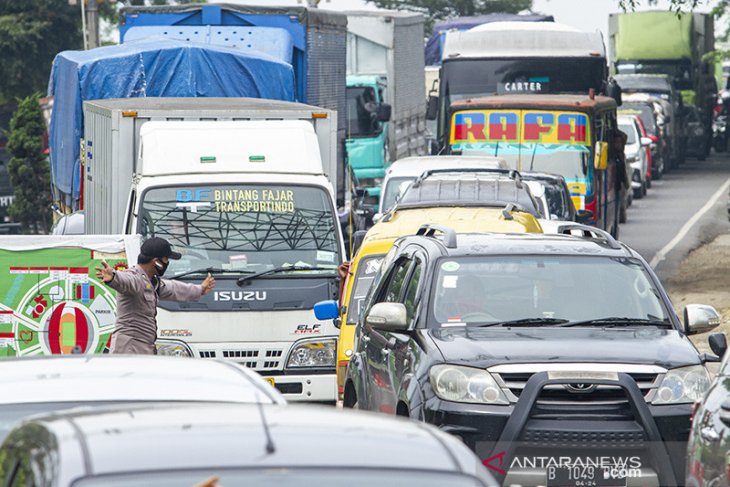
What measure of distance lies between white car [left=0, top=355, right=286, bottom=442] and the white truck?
6.72 metres

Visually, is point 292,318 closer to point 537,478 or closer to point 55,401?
point 537,478

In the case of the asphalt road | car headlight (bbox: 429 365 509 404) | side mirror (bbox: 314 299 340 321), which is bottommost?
the asphalt road

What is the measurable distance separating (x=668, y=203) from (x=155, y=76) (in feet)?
74.8

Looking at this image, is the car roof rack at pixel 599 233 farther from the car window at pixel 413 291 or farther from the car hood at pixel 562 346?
the car window at pixel 413 291

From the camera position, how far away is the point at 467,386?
28.8 ft

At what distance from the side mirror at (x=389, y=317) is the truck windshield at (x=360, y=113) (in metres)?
23.3

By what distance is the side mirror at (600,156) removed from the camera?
2603 cm

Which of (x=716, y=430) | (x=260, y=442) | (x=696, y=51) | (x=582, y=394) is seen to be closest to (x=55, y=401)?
(x=260, y=442)

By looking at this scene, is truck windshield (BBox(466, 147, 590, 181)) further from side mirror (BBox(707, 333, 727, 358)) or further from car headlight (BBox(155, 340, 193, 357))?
side mirror (BBox(707, 333, 727, 358))

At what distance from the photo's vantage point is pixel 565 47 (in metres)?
31.9

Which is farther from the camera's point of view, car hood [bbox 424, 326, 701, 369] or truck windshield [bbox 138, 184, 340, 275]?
truck windshield [bbox 138, 184, 340, 275]

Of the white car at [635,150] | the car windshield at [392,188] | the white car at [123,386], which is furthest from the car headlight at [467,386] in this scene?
A: the white car at [635,150]

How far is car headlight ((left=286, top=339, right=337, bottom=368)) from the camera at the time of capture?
13.4 m

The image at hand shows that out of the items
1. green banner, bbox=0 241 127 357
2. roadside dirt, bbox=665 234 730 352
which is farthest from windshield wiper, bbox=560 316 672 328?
roadside dirt, bbox=665 234 730 352
